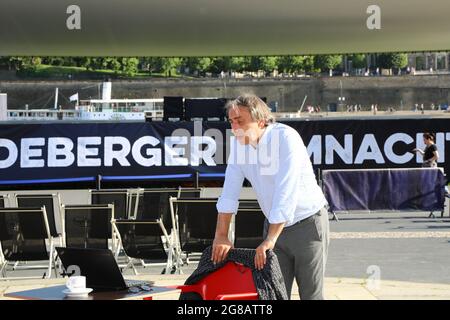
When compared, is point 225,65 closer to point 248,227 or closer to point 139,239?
point 139,239

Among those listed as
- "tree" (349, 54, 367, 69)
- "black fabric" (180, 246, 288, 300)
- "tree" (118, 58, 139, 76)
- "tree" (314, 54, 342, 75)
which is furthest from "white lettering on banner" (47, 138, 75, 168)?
"tree" (349, 54, 367, 69)

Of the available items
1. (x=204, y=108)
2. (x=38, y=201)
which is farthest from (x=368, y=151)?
(x=38, y=201)

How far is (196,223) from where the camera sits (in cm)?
1105

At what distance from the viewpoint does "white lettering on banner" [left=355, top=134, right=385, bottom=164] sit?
23094 millimetres

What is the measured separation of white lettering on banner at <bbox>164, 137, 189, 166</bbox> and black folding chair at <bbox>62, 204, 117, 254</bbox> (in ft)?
38.3

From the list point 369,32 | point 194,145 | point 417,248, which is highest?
point 369,32

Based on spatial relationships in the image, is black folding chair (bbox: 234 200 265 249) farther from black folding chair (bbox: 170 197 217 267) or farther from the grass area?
the grass area

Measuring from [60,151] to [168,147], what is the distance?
2.49m

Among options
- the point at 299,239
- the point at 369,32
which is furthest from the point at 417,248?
the point at 369,32

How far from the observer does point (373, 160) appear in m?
23.1

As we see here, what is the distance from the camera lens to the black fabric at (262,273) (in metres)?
5.38
